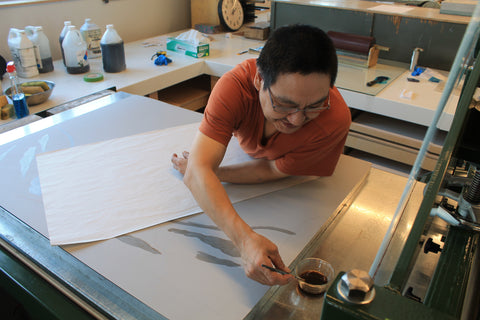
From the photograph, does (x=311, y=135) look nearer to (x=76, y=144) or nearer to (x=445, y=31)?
(x=76, y=144)

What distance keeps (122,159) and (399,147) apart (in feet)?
4.73

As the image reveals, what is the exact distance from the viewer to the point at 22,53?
1.93 m

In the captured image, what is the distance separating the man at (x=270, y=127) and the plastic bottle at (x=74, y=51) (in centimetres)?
115

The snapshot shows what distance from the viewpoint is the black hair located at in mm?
870

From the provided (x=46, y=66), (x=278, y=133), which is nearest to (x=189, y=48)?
(x=46, y=66)

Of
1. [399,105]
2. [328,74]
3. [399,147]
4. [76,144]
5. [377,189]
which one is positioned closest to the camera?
[328,74]

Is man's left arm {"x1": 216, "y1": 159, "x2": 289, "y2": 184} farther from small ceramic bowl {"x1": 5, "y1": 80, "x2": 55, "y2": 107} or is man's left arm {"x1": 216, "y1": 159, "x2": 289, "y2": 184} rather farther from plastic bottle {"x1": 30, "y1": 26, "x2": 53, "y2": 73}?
plastic bottle {"x1": 30, "y1": 26, "x2": 53, "y2": 73}

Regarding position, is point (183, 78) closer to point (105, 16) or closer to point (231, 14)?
point (105, 16)

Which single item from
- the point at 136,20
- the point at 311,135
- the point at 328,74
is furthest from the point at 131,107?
the point at 136,20

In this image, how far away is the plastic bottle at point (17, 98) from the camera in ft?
5.22

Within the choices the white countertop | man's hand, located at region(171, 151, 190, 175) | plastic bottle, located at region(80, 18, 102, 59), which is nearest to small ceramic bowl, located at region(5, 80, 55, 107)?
the white countertop

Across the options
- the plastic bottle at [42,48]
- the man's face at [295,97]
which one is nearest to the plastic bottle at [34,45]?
the plastic bottle at [42,48]

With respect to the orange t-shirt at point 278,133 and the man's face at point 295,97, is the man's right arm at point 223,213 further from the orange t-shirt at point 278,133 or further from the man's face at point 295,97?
the man's face at point 295,97

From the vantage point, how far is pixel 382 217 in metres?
1.10
